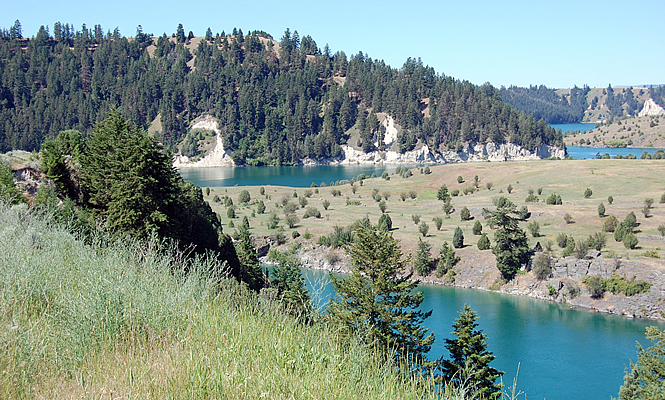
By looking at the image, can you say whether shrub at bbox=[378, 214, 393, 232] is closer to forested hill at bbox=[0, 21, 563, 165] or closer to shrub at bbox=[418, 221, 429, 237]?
shrub at bbox=[418, 221, 429, 237]

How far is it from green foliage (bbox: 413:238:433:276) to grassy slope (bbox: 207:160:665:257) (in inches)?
67.1

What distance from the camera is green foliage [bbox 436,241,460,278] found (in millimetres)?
43103

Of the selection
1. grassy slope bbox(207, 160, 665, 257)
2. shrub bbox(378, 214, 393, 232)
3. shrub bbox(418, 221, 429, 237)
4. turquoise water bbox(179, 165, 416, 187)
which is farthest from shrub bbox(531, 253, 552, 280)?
turquoise water bbox(179, 165, 416, 187)

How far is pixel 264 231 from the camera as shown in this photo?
52969mm

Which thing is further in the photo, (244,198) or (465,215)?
(244,198)

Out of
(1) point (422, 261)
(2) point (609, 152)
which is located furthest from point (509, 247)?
(2) point (609, 152)

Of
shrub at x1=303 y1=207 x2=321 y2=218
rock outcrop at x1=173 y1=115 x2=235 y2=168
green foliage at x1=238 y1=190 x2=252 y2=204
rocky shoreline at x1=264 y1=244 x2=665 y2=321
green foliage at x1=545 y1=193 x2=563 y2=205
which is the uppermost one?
rock outcrop at x1=173 y1=115 x2=235 y2=168

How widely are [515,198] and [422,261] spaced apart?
73.2 ft

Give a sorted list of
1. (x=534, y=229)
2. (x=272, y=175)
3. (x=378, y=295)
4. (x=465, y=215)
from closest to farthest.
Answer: (x=378, y=295) → (x=534, y=229) → (x=465, y=215) → (x=272, y=175)

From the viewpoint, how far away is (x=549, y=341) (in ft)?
98.3

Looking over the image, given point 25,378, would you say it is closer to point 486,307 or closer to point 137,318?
point 137,318

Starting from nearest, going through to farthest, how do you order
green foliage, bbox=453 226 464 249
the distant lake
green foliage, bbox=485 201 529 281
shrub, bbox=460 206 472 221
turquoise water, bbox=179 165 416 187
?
1. green foliage, bbox=485 201 529 281
2. green foliage, bbox=453 226 464 249
3. shrub, bbox=460 206 472 221
4. turquoise water, bbox=179 165 416 187
5. the distant lake

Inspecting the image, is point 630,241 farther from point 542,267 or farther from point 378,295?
point 378,295

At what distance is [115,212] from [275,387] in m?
18.9
